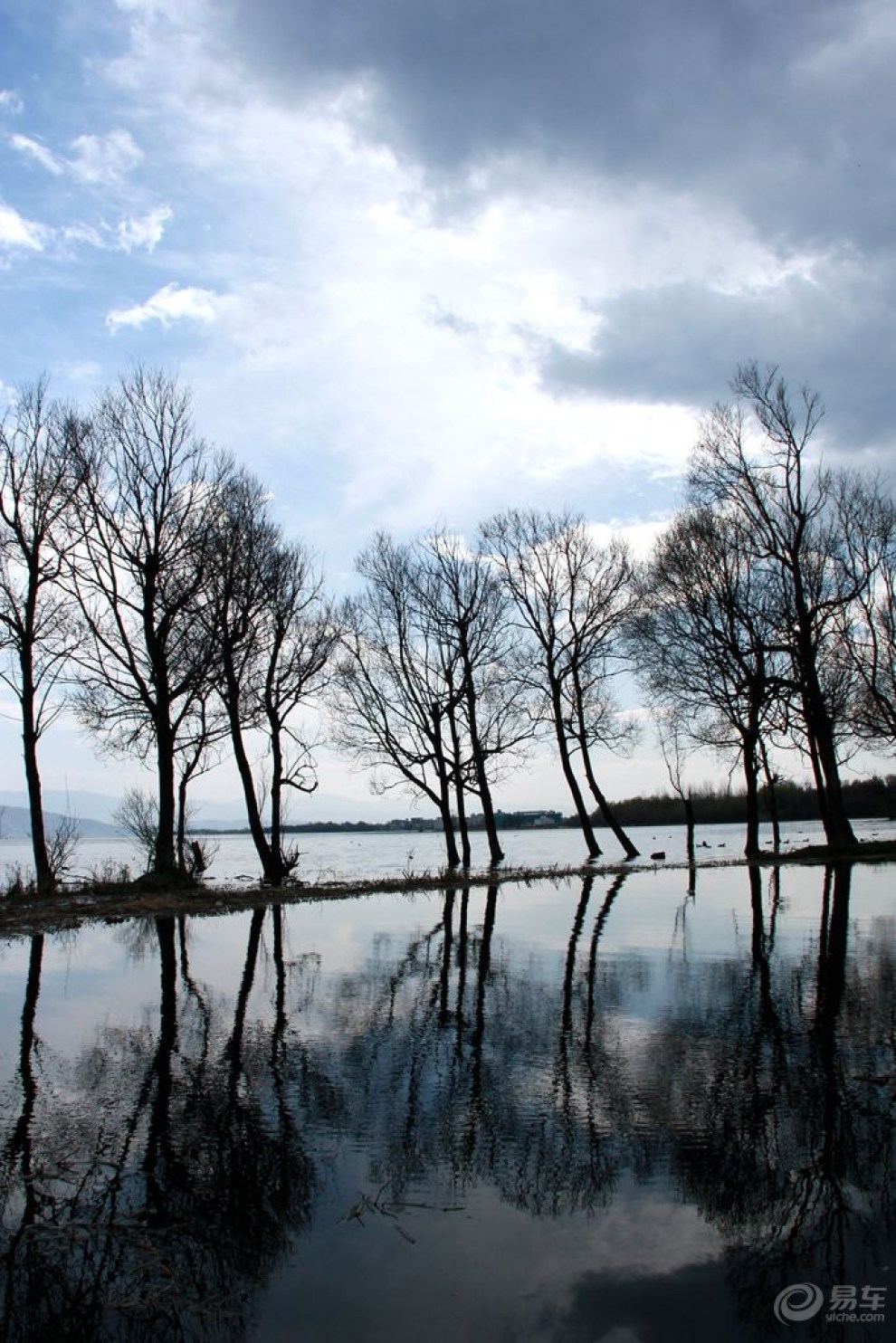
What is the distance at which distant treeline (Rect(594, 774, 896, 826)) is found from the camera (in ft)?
270

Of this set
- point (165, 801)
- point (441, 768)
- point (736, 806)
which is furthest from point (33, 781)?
point (736, 806)

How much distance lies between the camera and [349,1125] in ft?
18.6

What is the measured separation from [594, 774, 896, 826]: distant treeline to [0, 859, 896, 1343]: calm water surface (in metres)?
72.6

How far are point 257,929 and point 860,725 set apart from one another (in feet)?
96.7

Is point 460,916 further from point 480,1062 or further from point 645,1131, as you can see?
point 645,1131

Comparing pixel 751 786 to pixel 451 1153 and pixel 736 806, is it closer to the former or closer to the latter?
pixel 451 1153

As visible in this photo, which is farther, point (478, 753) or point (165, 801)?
point (478, 753)

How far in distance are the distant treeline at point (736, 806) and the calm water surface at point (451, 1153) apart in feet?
238

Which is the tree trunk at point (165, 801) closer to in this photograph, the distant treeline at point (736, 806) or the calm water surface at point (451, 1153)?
the calm water surface at point (451, 1153)

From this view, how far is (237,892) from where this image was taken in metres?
23.3

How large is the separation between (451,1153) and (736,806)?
311 feet

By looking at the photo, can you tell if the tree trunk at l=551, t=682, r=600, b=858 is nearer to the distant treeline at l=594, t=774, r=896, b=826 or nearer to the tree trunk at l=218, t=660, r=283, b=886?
the tree trunk at l=218, t=660, r=283, b=886

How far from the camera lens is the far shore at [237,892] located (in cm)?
1905

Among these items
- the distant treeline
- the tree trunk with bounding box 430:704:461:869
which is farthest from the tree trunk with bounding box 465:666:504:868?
the distant treeline
